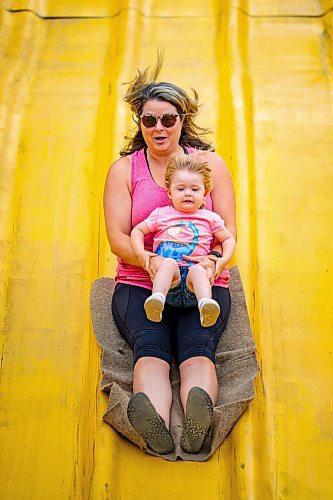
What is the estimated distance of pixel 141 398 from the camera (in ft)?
5.65

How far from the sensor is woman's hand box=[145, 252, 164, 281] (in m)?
1.99

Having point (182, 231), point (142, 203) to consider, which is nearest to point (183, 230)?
point (182, 231)

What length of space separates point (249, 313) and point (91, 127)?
3.65ft

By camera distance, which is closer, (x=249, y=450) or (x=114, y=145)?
(x=249, y=450)

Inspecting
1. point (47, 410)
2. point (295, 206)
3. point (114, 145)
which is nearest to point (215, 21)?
point (114, 145)

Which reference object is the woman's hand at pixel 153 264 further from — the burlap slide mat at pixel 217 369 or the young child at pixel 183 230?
the burlap slide mat at pixel 217 369

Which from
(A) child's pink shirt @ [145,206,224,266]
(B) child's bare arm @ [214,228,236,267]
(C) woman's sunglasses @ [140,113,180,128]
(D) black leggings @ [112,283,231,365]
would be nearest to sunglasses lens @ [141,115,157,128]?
(C) woman's sunglasses @ [140,113,180,128]

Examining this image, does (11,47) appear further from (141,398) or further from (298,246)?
(141,398)

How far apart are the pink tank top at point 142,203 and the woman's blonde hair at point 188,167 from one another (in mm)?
99

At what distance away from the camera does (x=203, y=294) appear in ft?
6.15

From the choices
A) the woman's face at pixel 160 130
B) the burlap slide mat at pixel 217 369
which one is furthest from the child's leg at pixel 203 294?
the woman's face at pixel 160 130

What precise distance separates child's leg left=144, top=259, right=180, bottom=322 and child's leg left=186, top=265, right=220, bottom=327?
0.04m

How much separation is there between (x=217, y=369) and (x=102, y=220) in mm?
785

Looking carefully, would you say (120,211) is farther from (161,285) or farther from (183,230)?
(161,285)
